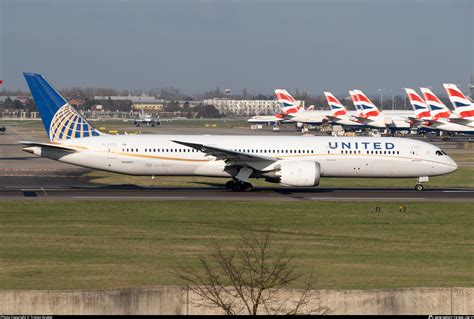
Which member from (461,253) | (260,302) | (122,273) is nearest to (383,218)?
(461,253)

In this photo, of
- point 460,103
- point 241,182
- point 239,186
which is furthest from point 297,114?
point 241,182

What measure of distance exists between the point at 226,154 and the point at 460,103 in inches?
3638

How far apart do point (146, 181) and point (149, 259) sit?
30.8m

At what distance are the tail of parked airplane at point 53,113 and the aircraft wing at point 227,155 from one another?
6847 mm

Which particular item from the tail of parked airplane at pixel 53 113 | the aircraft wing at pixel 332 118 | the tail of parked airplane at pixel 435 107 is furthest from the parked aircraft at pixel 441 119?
the tail of parked airplane at pixel 53 113

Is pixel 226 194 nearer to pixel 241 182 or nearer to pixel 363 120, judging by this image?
pixel 241 182

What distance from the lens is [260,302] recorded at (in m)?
19.7

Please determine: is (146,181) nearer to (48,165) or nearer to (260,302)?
(48,165)

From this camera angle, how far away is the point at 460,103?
135 metres

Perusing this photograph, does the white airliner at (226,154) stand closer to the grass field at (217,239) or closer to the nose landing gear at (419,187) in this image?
the nose landing gear at (419,187)

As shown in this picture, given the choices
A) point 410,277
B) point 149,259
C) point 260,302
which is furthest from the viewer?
point 149,259

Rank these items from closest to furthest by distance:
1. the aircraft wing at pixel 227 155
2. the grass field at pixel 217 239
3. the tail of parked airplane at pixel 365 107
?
the grass field at pixel 217 239, the aircraft wing at pixel 227 155, the tail of parked airplane at pixel 365 107

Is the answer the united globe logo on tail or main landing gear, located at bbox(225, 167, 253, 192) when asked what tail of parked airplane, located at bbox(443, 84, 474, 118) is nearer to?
main landing gear, located at bbox(225, 167, 253, 192)

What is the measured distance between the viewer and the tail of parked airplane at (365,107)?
155 m
